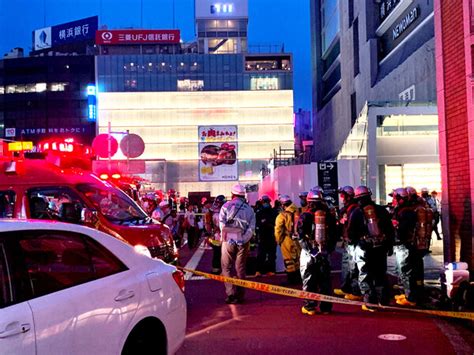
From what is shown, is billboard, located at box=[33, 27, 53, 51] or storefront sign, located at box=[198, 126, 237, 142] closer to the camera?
storefront sign, located at box=[198, 126, 237, 142]

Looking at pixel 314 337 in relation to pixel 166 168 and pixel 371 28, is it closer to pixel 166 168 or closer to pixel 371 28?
pixel 371 28

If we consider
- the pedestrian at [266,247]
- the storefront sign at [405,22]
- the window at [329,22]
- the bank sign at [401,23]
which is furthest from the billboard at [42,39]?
the pedestrian at [266,247]

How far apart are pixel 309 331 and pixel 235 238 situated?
89.2 inches

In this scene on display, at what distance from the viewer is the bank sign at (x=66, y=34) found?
100812 millimetres

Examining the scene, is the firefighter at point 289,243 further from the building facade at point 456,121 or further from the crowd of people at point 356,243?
the building facade at point 456,121

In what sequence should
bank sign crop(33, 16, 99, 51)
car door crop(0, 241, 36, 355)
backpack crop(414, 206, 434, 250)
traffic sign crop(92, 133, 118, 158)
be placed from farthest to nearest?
1. bank sign crop(33, 16, 99, 51)
2. traffic sign crop(92, 133, 118, 158)
3. backpack crop(414, 206, 434, 250)
4. car door crop(0, 241, 36, 355)

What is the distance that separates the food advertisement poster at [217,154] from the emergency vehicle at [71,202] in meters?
75.1

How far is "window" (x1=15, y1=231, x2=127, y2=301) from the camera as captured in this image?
3.82 m

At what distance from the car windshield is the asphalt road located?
1565 mm

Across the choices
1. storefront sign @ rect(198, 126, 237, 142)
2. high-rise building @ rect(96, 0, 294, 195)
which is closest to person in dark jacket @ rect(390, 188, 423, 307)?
high-rise building @ rect(96, 0, 294, 195)

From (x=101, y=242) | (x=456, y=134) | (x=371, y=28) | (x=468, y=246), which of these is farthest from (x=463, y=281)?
(x=371, y=28)

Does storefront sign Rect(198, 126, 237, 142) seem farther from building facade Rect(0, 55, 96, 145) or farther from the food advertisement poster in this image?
building facade Rect(0, 55, 96, 145)

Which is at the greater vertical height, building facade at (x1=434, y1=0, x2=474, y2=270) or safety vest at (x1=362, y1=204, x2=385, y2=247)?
building facade at (x1=434, y1=0, x2=474, y2=270)

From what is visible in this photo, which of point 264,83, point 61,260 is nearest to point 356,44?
point 61,260
